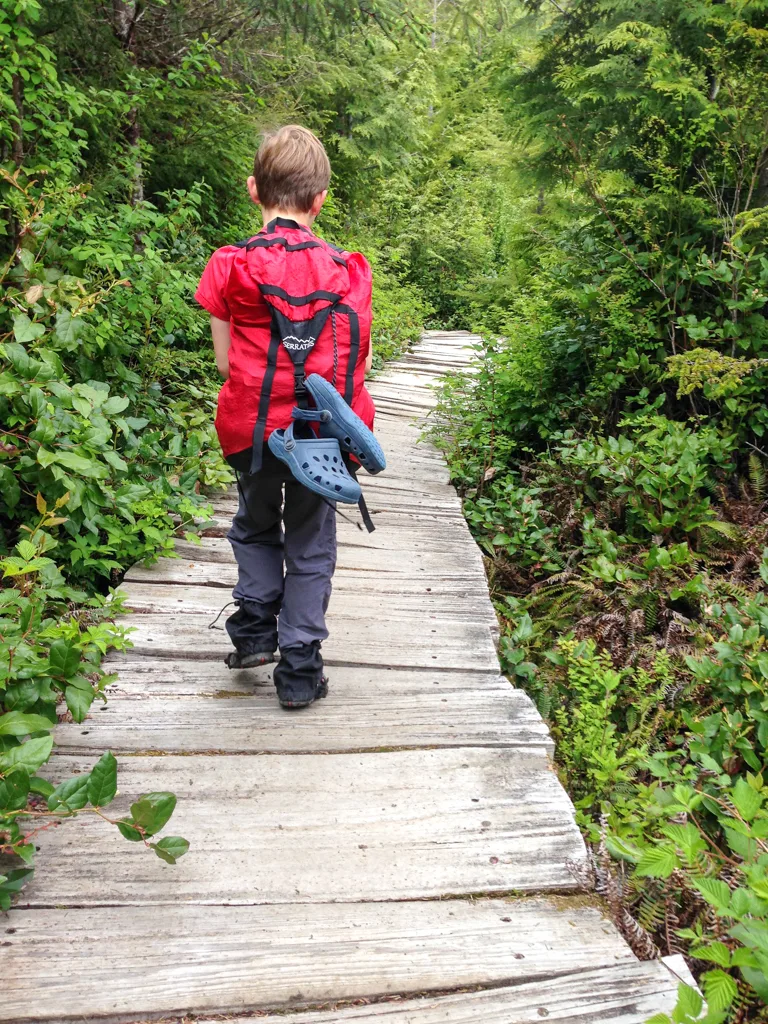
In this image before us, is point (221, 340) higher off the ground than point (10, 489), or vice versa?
point (221, 340)

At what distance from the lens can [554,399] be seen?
5.81m

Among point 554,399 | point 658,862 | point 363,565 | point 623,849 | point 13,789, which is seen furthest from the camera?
point 554,399

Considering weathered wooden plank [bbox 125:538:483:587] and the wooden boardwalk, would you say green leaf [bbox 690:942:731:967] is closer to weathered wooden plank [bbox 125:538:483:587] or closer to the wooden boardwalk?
the wooden boardwalk

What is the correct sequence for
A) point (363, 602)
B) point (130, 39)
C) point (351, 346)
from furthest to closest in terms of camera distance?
point (130, 39)
point (363, 602)
point (351, 346)

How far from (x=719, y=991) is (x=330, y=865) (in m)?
0.97

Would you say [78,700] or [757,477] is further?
[757,477]

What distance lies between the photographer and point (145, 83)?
584 cm

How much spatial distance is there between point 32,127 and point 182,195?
51.0 inches

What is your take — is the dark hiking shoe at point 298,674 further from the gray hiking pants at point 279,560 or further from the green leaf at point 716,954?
the green leaf at point 716,954

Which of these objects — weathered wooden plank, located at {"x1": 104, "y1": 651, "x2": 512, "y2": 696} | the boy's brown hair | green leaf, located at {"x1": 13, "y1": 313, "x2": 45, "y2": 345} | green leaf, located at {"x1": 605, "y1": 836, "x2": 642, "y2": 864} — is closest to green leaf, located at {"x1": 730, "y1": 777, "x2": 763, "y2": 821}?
green leaf, located at {"x1": 605, "y1": 836, "x2": 642, "y2": 864}

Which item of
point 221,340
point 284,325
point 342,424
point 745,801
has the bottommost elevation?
point 745,801

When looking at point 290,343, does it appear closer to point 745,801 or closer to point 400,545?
point 745,801

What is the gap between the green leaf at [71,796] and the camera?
1828 millimetres

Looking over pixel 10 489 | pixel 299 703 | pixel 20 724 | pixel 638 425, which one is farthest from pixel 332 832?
pixel 638 425
